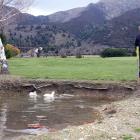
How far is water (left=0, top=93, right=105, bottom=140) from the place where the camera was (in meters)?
14.0

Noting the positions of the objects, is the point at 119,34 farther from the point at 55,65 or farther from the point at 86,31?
the point at 55,65

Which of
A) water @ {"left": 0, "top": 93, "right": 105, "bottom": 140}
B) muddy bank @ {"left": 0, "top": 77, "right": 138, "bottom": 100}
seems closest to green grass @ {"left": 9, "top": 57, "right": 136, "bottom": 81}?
muddy bank @ {"left": 0, "top": 77, "right": 138, "bottom": 100}

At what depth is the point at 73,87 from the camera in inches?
845

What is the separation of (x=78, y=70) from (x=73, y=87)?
4968 millimetres

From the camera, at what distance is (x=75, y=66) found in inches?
1160

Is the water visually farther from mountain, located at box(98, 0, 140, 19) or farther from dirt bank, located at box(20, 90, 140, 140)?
mountain, located at box(98, 0, 140, 19)

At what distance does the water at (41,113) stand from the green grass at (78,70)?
95.1 inches

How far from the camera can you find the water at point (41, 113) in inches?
553

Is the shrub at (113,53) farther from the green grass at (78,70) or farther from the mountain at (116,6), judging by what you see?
the mountain at (116,6)

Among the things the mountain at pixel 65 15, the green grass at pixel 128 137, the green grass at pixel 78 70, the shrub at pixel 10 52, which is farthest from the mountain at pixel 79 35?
the green grass at pixel 128 137

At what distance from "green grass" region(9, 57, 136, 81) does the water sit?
2.41 m

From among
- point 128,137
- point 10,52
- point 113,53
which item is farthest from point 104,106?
point 113,53

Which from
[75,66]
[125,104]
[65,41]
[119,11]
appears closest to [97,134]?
[125,104]

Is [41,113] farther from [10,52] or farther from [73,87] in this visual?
[10,52]
